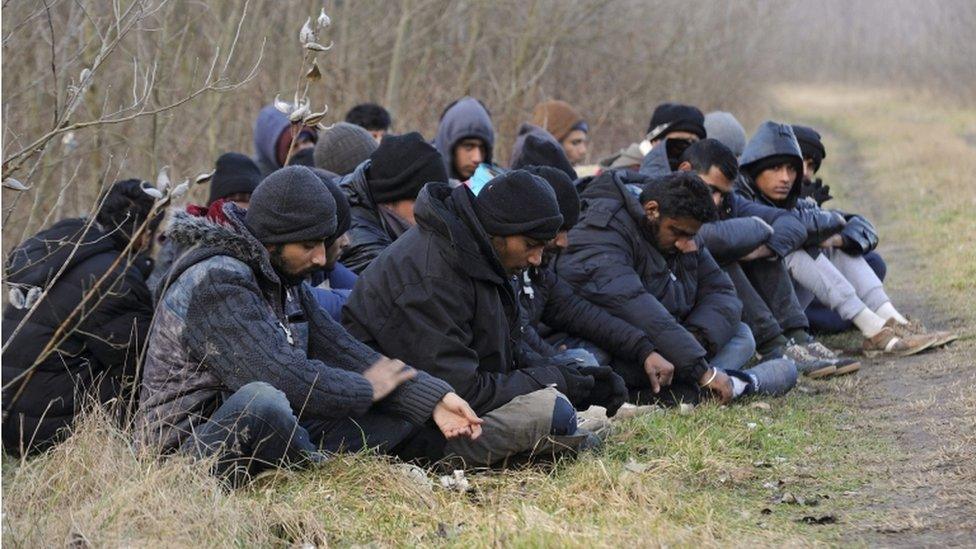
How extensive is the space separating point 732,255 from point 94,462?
4.53m

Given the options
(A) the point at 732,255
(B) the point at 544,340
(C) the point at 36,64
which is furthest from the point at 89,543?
(C) the point at 36,64

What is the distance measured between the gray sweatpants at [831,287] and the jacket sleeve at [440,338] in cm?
401

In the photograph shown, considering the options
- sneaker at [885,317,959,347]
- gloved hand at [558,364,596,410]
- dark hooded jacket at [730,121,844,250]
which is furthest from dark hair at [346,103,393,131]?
gloved hand at [558,364,596,410]

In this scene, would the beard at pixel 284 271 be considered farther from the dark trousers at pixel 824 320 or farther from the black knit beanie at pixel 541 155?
the dark trousers at pixel 824 320

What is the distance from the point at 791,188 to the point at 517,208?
4.27 m

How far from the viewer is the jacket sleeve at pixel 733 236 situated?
8.17 meters

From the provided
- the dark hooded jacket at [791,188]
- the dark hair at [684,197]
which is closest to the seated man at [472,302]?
the dark hair at [684,197]

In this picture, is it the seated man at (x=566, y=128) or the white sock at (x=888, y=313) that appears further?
the seated man at (x=566, y=128)

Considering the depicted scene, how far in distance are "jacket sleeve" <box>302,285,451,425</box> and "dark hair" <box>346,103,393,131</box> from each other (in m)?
4.82

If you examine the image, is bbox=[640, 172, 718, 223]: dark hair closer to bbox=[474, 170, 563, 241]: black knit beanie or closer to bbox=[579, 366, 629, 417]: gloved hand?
bbox=[579, 366, 629, 417]: gloved hand

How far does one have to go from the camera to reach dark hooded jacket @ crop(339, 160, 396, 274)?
7031mm

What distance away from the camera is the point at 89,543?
13.5 feet

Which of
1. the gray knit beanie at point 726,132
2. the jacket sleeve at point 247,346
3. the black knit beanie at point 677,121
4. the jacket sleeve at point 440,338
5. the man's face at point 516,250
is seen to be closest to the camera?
the jacket sleeve at point 247,346

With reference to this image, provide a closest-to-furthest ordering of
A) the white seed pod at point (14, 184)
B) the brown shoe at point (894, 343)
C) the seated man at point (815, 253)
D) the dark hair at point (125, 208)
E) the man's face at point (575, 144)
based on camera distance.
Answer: the white seed pod at point (14, 184)
the dark hair at point (125, 208)
the brown shoe at point (894, 343)
the seated man at point (815, 253)
the man's face at point (575, 144)
